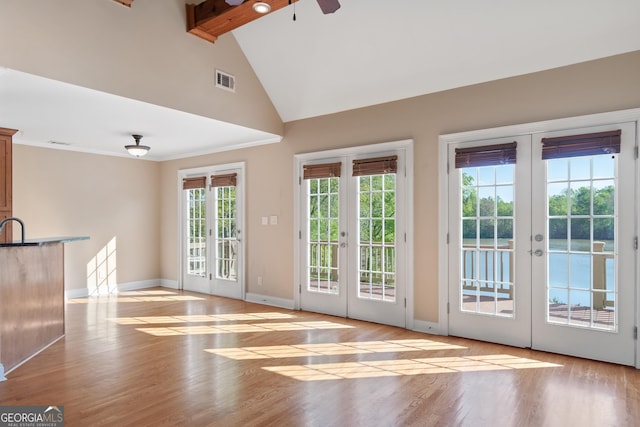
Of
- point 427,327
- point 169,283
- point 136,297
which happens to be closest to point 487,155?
point 427,327

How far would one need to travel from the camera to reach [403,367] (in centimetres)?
349

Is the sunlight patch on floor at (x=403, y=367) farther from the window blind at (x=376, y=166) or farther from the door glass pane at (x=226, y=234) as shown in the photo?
the door glass pane at (x=226, y=234)

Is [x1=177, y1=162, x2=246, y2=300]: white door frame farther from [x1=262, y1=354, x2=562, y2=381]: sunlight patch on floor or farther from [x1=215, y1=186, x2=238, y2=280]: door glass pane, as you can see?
[x1=262, y1=354, x2=562, y2=381]: sunlight patch on floor

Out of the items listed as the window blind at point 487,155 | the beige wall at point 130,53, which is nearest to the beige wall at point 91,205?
the beige wall at point 130,53

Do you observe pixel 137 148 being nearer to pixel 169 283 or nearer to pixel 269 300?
pixel 269 300

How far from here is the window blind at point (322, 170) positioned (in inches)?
208

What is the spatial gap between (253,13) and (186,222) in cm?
432

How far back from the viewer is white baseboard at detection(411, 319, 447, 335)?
451cm

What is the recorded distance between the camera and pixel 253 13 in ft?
13.6

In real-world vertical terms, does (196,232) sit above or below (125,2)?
below

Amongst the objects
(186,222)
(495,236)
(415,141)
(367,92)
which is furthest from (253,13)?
(186,222)

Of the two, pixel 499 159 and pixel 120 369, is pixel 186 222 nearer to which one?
pixel 120 369

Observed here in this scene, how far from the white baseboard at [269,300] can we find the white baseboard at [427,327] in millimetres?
1890

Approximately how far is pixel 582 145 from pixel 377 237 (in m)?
2.32
